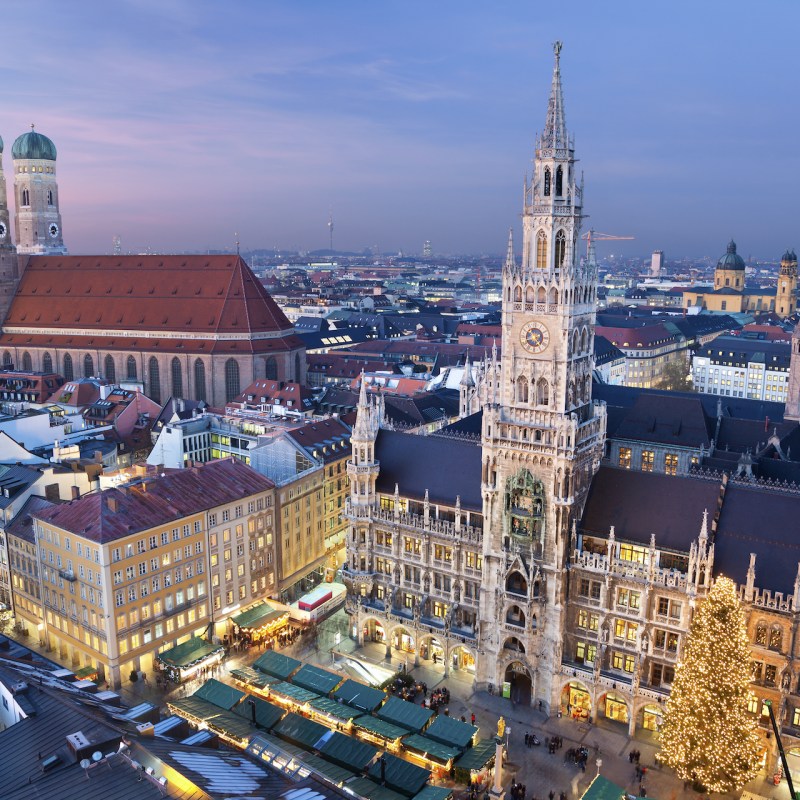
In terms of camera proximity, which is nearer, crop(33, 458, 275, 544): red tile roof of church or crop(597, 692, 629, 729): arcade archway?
crop(597, 692, 629, 729): arcade archway

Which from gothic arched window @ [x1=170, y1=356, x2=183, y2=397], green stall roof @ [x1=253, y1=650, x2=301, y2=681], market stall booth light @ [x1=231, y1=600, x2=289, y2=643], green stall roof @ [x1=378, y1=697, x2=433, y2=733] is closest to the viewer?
green stall roof @ [x1=378, y1=697, x2=433, y2=733]

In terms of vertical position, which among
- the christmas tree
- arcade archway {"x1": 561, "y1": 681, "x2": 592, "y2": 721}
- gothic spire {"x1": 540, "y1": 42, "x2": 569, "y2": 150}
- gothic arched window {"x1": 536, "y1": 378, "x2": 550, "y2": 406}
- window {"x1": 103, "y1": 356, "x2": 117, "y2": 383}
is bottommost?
arcade archway {"x1": 561, "y1": 681, "x2": 592, "y2": 721}

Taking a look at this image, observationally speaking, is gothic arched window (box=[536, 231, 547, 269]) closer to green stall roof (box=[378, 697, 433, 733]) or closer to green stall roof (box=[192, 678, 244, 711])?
green stall roof (box=[378, 697, 433, 733])

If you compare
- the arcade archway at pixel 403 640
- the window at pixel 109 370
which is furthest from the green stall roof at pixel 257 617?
the window at pixel 109 370

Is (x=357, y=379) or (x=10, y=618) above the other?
(x=357, y=379)

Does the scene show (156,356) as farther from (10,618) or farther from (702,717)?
(702,717)

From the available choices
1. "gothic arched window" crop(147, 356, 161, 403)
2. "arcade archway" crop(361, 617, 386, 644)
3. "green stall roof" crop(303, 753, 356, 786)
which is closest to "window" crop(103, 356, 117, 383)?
"gothic arched window" crop(147, 356, 161, 403)

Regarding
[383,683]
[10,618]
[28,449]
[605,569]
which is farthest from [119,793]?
[28,449]
